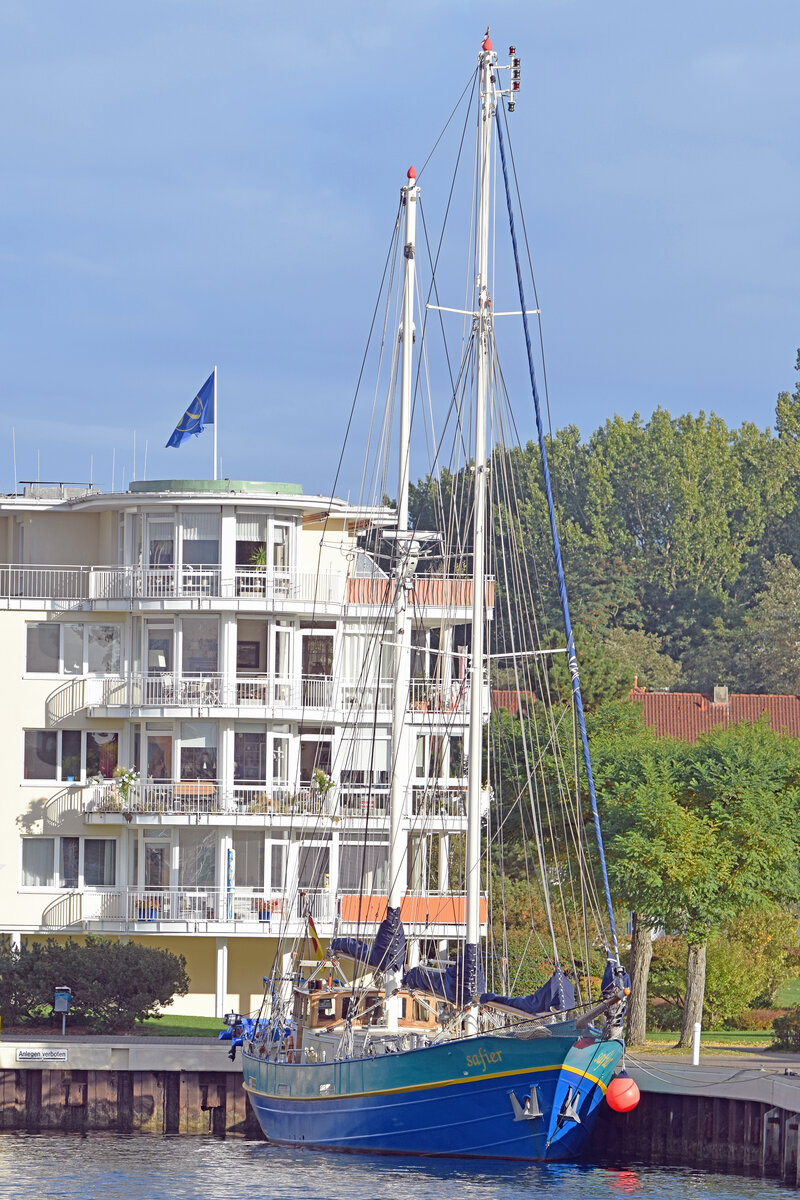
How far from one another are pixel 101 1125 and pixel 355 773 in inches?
685

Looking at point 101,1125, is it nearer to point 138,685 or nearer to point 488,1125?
point 488,1125

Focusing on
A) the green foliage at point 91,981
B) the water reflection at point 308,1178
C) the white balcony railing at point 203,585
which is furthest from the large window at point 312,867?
the water reflection at point 308,1178

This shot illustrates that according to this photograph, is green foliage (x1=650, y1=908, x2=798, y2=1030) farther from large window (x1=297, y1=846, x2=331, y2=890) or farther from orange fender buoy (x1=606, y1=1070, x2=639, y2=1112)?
orange fender buoy (x1=606, y1=1070, x2=639, y2=1112)

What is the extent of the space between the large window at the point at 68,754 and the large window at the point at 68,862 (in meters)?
2.11

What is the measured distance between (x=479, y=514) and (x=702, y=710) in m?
63.9

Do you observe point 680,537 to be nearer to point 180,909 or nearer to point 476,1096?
point 180,909

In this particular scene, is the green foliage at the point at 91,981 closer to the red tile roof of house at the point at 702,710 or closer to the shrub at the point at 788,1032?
the shrub at the point at 788,1032

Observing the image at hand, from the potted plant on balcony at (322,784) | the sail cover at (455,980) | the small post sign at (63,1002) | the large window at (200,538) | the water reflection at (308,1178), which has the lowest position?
the water reflection at (308,1178)

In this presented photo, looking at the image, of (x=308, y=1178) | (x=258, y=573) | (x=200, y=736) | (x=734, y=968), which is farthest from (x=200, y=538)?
(x=308, y=1178)

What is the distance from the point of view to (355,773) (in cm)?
6662

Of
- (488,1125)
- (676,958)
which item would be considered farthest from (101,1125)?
(676,958)

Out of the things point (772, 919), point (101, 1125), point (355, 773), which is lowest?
point (101, 1125)

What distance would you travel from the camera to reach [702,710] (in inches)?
4281

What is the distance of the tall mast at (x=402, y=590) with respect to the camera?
5069cm
